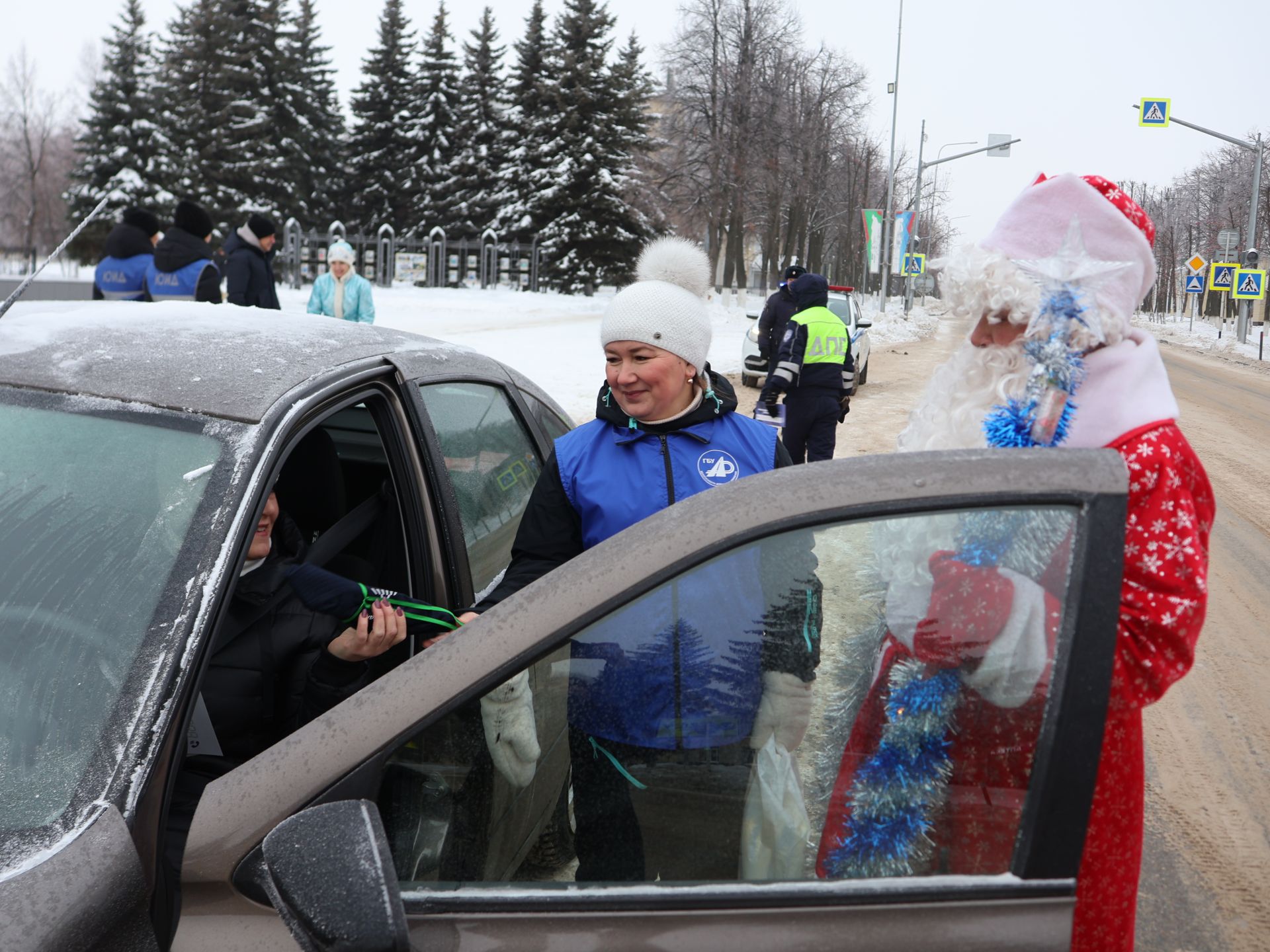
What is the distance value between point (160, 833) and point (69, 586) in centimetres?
51

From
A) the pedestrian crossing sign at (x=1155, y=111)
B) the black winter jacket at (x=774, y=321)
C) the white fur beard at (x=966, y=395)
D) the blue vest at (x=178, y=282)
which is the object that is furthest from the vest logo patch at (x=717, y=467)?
the pedestrian crossing sign at (x=1155, y=111)

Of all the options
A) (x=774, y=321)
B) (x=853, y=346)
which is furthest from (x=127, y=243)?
(x=853, y=346)

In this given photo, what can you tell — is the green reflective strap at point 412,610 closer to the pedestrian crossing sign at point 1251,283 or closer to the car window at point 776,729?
the car window at point 776,729

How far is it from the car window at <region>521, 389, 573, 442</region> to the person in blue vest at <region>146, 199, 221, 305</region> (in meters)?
4.92

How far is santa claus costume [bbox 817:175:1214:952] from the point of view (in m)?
1.32

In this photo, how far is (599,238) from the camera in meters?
36.6

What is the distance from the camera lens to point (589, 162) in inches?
1431

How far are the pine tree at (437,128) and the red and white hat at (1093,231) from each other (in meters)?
41.0

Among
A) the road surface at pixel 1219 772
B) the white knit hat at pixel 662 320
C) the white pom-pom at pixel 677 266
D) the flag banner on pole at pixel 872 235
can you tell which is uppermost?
the flag banner on pole at pixel 872 235

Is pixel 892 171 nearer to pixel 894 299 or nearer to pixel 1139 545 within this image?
pixel 894 299

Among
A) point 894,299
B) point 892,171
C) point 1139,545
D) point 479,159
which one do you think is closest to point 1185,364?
point 892,171

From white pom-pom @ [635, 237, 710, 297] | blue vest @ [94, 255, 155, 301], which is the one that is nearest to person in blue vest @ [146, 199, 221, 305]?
blue vest @ [94, 255, 155, 301]

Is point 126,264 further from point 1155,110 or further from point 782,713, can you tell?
point 1155,110

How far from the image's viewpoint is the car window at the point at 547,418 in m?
3.49
